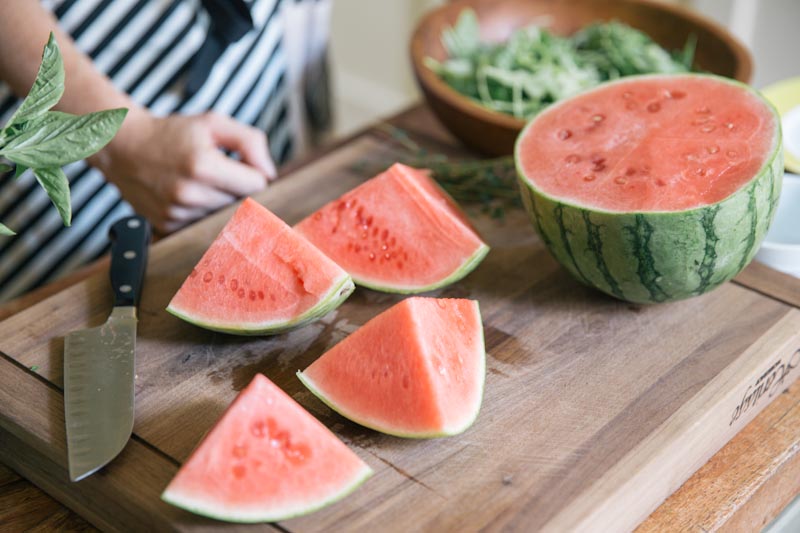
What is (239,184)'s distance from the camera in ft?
6.23

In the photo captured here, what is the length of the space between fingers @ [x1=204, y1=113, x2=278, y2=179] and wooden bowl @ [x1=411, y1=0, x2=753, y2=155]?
1.44ft

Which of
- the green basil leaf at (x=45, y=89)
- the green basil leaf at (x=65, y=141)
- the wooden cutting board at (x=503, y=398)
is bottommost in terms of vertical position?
the wooden cutting board at (x=503, y=398)

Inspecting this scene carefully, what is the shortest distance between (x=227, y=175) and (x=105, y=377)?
2.01ft

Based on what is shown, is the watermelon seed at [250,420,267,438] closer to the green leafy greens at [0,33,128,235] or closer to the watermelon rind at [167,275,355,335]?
the watermelon rind at [167,275,355,335]

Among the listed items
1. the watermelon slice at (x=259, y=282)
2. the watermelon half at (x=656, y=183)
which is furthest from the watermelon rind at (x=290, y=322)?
the watermelon half at (x=656, y=183)

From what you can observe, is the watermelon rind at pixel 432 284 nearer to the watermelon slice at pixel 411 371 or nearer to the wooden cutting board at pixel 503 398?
the wooden cutting board at pixel 503 398

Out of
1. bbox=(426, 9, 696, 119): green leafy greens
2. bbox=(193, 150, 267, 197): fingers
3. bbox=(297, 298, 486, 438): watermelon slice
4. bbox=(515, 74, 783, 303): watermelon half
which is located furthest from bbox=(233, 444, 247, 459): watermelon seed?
bbox=(426, 9, 696, 119): green leafy greens

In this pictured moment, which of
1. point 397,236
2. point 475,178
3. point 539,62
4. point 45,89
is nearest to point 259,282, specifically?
point 397,236

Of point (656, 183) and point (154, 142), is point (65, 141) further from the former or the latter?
point (656, 183)

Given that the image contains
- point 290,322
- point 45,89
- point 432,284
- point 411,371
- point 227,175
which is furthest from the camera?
point 227,175

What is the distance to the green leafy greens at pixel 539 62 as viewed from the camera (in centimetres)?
215

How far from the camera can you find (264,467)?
3.90 feet

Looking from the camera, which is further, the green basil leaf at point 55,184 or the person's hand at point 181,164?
the person's hand at point 181,164

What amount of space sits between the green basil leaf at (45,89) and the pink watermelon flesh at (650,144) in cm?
78
